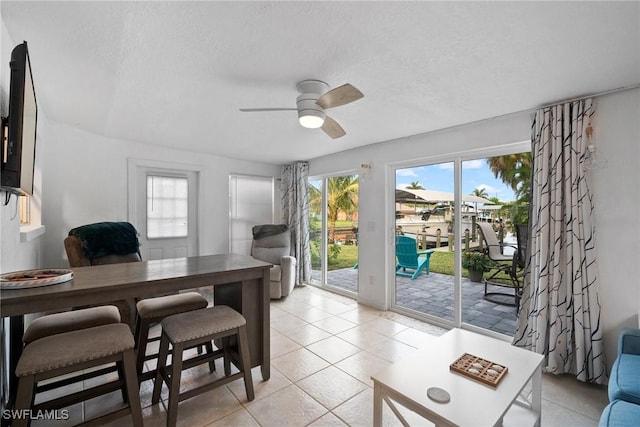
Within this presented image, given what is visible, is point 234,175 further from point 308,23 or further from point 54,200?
point 308,23

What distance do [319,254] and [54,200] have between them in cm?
360

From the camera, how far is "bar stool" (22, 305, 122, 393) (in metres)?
1.58

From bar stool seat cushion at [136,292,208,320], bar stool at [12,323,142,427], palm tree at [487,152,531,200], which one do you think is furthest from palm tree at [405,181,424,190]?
bar stool at [12,323,142,427]

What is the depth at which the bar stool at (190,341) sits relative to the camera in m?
1.64

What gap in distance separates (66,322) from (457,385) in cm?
224

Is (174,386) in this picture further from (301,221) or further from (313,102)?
(301,221)

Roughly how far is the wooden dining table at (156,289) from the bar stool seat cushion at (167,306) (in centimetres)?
26

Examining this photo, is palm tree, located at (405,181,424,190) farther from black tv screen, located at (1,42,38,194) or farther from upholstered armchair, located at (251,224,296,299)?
black tv screen, located at (1,42,38,194)

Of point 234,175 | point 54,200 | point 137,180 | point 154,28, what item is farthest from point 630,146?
point 54,200

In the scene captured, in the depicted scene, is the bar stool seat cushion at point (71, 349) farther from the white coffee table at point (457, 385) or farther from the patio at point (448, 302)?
the patio at point (448, 302)

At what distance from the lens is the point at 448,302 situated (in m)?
3.53

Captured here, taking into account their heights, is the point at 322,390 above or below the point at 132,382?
below

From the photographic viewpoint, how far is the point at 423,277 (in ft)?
12.5

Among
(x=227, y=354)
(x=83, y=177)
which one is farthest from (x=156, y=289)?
(x=83, y=177)
